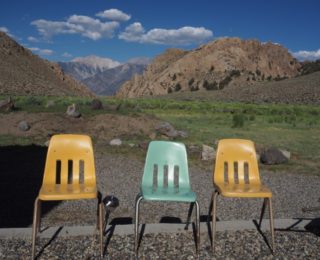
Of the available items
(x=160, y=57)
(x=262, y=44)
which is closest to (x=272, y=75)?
(x=262, y=44)

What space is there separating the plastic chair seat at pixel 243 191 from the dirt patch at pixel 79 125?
452 inches

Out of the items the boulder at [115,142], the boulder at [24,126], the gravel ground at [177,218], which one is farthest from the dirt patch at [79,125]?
the gravel ground at [177,218]

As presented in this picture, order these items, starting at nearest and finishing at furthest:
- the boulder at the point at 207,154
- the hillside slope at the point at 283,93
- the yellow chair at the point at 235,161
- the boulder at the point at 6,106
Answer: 1. the yellow chair at the point at 235,161
2. the boulder at the point at 207,154
3. the boulder at the point at 6,106
4. the hillside slope at the point at 283,93

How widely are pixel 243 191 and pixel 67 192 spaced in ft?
5.74

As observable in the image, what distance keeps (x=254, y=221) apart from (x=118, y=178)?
4.61 m

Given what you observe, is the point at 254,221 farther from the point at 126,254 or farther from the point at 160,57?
the point at 160,57

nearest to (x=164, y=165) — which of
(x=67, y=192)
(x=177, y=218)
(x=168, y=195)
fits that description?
(x=168, y=195)

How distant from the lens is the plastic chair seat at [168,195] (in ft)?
13.6

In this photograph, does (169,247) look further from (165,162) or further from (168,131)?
(168,131)

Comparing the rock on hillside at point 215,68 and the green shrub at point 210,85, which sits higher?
the rock on hillside at point 215,68

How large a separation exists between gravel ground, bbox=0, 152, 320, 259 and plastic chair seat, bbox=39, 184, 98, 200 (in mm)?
593

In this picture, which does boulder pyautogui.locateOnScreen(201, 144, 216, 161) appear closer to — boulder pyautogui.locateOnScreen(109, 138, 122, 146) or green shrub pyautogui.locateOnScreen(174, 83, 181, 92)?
boulder pyautogui.locateOnScreen(109, 138, 122, 146)

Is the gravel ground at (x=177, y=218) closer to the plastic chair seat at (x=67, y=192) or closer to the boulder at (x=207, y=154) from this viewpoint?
the plastic chair seat at (x=67, y=192)

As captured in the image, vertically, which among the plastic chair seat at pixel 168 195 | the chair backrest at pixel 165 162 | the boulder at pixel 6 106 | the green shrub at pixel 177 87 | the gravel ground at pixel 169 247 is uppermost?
the chair backrest at pixel 165 162
